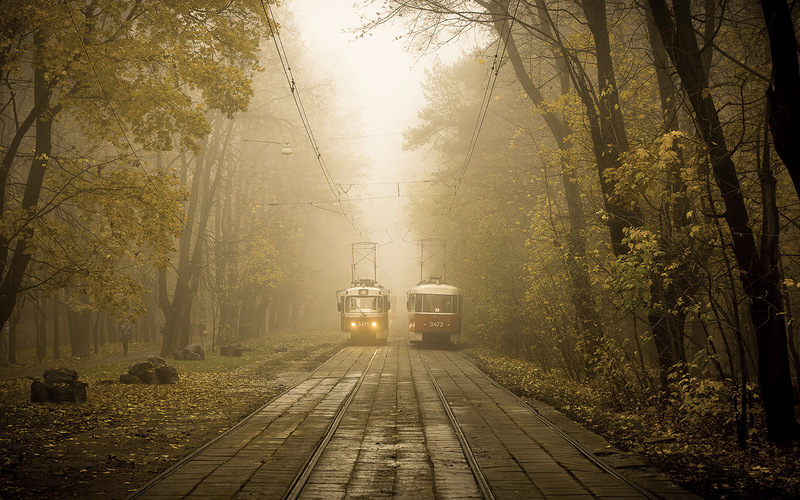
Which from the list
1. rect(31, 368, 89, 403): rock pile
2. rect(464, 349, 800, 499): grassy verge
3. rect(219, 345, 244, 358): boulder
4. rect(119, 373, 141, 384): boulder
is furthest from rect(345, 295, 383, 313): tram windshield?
rect(31, 368, 89, 403): rock pile

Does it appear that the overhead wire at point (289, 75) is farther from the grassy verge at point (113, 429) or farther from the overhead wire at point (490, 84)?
the grassy verge at point (113, 429)

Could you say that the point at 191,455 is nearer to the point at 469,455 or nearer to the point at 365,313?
the point at 469,455

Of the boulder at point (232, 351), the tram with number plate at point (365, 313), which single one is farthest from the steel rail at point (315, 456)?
the tram with number plate at point (365, 313)

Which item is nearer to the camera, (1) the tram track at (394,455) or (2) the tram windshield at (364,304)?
(1) the tram track at (394,455)

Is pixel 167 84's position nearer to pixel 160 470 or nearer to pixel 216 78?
pixel 216 78

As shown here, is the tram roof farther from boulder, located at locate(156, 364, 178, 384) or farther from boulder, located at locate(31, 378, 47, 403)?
boulder, located at locate(31, 378, 47, 403)

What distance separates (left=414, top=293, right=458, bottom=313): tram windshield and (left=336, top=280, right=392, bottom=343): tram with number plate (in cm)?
262

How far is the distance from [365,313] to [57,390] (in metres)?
21.1

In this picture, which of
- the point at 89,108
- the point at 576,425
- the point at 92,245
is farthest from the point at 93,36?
the point at 576,425

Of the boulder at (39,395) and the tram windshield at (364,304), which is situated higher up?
the tram windshield at (364,304)

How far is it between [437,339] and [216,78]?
19.5 metres

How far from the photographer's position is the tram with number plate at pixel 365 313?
32562 millimetres

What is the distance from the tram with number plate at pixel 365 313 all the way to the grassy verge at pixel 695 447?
65.1 feet

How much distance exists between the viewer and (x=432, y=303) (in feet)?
100
